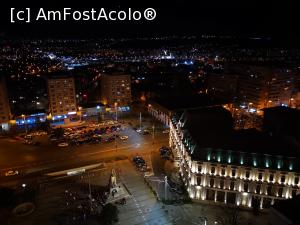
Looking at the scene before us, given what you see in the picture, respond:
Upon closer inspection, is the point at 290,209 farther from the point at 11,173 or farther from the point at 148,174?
the point at 11,173

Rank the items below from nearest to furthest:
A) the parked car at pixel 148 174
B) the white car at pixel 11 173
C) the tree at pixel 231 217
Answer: the tree at pixel 231 217 < the parked car at pixel 148 174 < the white car at pixel 11 173

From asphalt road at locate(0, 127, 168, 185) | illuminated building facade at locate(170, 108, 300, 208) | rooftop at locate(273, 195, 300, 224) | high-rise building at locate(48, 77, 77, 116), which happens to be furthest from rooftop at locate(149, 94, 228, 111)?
rooftop at locate(273, 195, 300, 224)

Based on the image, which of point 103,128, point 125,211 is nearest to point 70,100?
point 103,128

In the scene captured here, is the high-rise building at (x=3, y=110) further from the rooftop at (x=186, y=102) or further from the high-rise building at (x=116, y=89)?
the rooftop at (x=186, y=102)

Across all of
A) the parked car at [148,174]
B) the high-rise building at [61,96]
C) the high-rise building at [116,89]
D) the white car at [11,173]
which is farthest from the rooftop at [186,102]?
the white car at [11,173]

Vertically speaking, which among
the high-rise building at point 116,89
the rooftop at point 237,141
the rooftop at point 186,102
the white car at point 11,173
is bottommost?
the white car at point 11,173

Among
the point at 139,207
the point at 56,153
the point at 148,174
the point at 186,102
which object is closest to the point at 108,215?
the point at 139,207

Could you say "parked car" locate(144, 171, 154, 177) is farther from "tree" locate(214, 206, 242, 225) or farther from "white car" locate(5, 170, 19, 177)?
"white car" locate(5, 170, 19, 177)

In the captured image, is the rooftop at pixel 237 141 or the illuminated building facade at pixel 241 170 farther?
the rooftop at pixel 237 141
